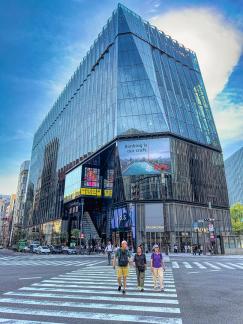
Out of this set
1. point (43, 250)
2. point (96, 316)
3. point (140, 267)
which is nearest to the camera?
point (96, 316)

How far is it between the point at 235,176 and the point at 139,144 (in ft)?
341

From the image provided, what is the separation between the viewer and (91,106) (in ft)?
226

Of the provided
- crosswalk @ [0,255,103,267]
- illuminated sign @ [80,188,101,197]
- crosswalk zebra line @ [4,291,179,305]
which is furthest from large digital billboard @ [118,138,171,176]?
crosswalk zebra line @ [4,291,179,305]

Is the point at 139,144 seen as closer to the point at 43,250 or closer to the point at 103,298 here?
the point at 43,250

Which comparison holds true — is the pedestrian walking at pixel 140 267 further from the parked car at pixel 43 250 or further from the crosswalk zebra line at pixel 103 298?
the parked car at pixel 43 250

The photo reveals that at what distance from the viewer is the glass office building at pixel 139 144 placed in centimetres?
5206

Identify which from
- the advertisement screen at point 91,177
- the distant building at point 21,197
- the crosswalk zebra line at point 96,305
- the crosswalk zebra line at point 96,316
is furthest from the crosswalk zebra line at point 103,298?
the distant building at point 21,197

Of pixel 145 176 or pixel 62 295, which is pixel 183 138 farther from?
pixel 62 295

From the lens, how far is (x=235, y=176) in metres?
142

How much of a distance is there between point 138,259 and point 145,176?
139ft

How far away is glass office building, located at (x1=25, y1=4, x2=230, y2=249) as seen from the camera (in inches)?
2050

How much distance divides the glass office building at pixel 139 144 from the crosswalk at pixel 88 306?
1326 inches

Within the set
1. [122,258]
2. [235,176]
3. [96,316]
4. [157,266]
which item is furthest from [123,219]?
[235,176]

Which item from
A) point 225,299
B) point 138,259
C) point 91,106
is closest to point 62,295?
point 138,259
